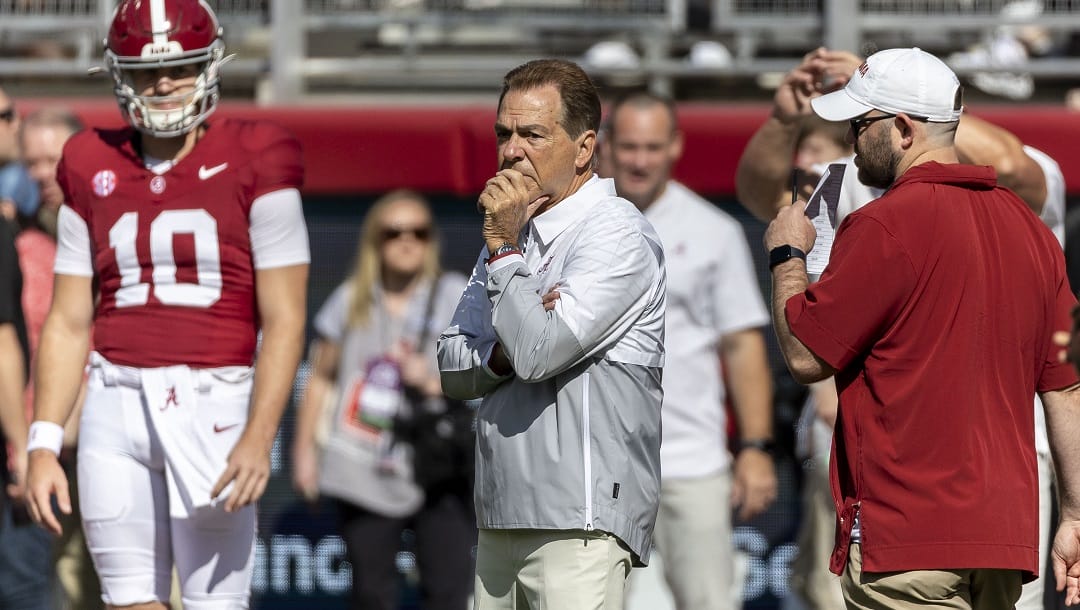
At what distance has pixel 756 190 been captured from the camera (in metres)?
4.59

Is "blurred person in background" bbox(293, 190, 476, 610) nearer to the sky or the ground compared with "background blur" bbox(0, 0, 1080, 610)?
nearer to the ground

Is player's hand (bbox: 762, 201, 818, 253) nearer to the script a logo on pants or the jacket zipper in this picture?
the jacket zipper

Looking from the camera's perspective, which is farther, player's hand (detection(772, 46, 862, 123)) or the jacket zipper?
player's hand (detection(772, 46, 862, 123))

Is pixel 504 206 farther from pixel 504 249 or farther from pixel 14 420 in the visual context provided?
pixel 14 420

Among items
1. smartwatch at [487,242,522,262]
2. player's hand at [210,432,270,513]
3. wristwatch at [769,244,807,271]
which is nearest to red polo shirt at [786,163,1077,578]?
wristwatch at [769,244,807,271]

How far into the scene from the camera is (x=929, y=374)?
3227 mm

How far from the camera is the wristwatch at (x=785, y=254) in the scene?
3.40m

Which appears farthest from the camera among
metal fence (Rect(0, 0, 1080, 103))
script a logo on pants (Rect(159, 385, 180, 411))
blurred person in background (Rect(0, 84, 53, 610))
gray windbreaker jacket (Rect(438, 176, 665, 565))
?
metal fence (Rect(0, 0, 1080, 103))

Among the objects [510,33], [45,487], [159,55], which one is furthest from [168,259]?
[510,33]

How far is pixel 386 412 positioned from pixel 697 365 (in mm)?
1351

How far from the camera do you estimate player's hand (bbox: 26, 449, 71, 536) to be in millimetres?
4098

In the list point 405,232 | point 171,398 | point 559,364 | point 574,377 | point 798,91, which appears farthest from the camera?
point 405,232

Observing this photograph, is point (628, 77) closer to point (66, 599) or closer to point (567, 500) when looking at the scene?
point (66, 599)

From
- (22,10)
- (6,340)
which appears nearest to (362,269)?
(6,340)
